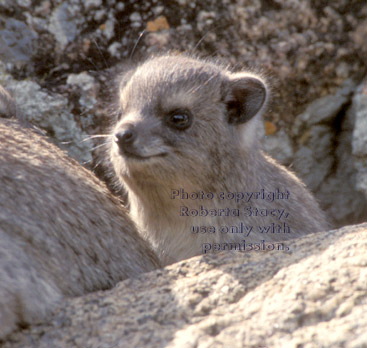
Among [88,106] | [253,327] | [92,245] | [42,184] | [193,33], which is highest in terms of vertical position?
[193,33]

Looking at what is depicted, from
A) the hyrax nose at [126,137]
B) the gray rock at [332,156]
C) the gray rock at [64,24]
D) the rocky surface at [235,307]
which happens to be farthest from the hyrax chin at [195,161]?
the gray rock at [332,156]

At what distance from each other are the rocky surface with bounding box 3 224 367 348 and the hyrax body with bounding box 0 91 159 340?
0.11m

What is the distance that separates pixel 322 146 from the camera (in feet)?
18.2

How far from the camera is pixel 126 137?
371 cm

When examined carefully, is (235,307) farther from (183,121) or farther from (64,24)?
(64,24)

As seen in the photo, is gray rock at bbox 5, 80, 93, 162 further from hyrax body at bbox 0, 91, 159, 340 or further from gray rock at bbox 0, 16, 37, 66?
hyrax body at bbox 0, 91, 159, 340

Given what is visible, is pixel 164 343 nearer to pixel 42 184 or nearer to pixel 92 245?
pixel 92 245

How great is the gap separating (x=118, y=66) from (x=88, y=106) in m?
0.44

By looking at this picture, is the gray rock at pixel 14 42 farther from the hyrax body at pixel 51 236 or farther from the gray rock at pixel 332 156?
the gray rock at pixel 332 156

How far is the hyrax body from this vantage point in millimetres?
2469

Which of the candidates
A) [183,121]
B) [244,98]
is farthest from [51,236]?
[244,98]

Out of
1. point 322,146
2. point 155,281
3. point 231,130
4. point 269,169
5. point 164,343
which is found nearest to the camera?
point 164,343

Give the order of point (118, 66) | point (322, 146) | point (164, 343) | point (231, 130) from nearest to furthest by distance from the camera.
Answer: point (164, 343) → point (231, 130) → point (118, 66) → point (322, 146)

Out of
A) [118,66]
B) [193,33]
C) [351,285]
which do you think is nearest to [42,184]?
[351,285]
